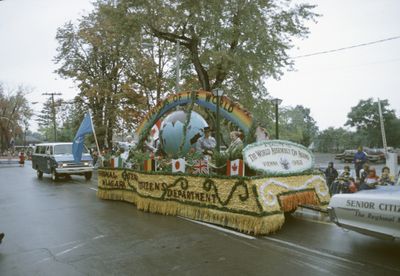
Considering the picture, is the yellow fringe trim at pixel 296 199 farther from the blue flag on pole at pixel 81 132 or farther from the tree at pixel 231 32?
the tree at pixel 231 32

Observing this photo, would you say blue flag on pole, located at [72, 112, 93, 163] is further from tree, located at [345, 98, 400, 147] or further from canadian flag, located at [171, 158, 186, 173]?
tree, located at [345, 98, 400, 147]

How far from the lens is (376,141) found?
53219mm

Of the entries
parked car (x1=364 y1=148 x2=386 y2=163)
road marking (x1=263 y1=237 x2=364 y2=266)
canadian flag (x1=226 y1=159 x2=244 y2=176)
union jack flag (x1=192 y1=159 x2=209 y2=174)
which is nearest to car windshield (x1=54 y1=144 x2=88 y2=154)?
union jack flag (x1=192 y1=159 x2=209 y2=174)

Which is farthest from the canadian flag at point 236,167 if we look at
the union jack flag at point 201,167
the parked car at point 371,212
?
the parked car at point 371,212

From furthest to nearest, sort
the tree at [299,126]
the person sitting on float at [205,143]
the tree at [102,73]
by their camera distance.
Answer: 1. the tree at [299,126]
2. the tree at [102,73]
3. the person sitting on float at [205,143]

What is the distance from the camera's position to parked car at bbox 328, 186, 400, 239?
16.4ft

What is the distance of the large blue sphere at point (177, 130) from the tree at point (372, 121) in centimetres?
4699

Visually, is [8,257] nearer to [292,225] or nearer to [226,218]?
[226,218]

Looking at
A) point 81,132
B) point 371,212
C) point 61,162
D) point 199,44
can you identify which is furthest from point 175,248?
point 199,44

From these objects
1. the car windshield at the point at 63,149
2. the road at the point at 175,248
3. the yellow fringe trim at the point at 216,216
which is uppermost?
the car windshield at the point at 63,149

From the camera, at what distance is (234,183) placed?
7.29 metres

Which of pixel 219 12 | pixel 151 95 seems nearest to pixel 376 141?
pixel 151 95

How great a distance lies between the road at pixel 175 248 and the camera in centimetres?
511

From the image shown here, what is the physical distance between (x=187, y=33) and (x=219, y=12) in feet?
11.4
